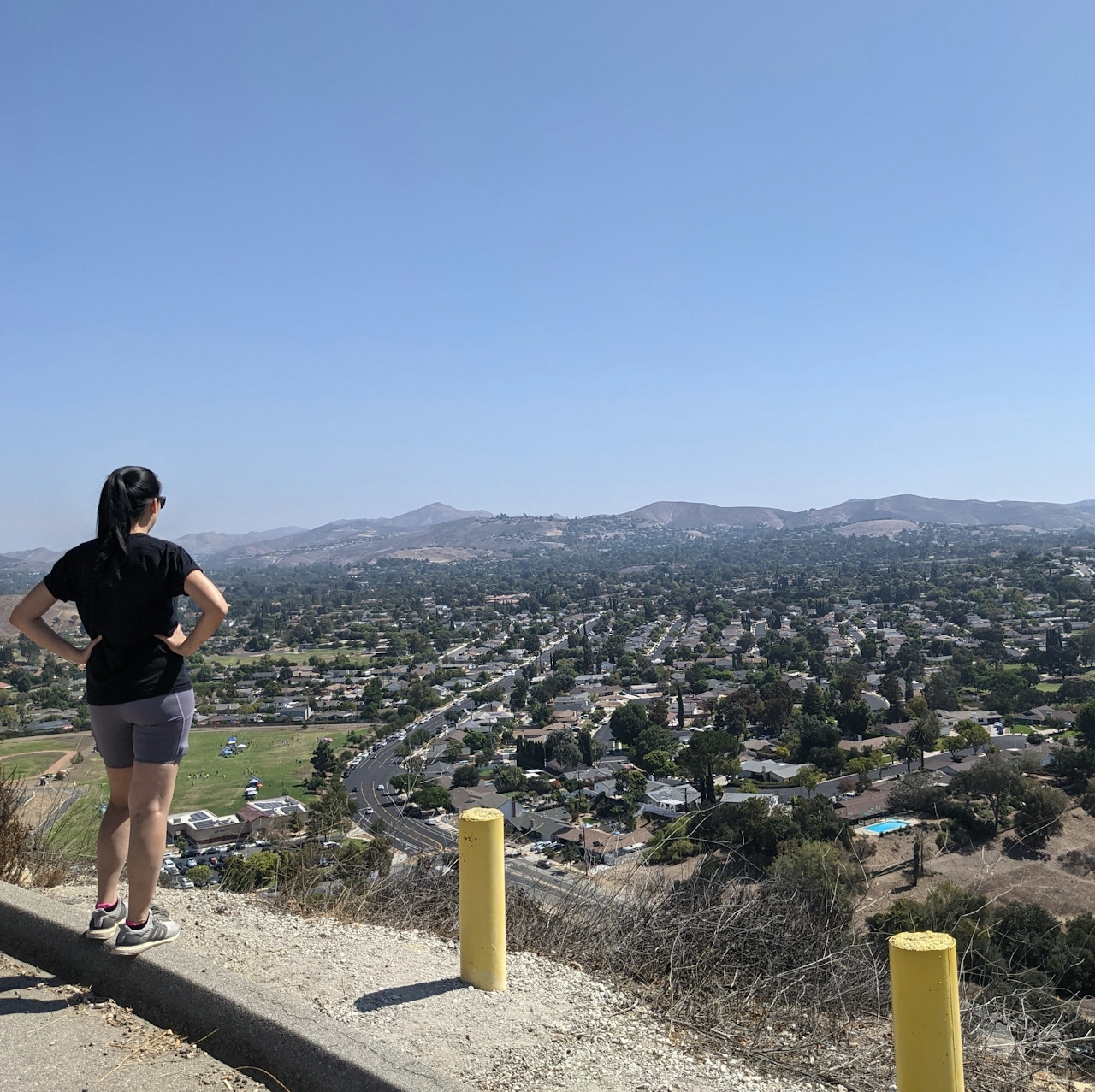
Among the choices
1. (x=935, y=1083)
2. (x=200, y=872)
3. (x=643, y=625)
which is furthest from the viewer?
(x=643, y=625)

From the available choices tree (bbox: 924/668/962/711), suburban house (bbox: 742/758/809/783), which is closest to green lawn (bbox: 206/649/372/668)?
tree (bbox: 924/668/962/711)

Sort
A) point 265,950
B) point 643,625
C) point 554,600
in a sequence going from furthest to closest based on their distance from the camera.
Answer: point 554,600
point 643,625
point 265,950

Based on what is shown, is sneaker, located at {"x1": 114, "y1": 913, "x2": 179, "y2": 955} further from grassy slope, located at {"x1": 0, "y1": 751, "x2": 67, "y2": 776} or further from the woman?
grassy slope, located at {"x1": 0, "y1": 751, "x2": 67, "y2": 776}

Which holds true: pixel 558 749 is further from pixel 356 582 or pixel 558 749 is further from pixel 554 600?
pixel 356 582

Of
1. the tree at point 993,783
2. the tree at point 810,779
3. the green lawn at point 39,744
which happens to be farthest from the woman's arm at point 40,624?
the green lawn at point 39,744

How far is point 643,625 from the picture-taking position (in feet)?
191

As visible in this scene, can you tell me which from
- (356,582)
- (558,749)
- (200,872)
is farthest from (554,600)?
(200,872)

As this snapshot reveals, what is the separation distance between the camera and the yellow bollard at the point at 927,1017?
153cm

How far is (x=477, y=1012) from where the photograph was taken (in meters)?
2.04

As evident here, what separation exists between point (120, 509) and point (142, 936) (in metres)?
1.02

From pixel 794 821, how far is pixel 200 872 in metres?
9.30

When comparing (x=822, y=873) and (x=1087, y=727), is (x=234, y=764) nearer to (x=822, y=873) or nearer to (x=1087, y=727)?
(x=822, y=873)

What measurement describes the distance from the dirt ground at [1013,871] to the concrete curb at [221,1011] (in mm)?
8745

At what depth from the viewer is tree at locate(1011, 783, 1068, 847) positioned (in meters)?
13.0
